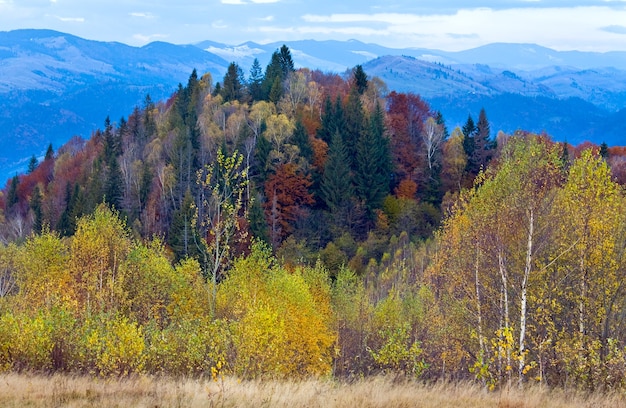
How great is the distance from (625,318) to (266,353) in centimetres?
1069

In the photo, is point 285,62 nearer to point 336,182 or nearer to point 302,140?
point 302,140

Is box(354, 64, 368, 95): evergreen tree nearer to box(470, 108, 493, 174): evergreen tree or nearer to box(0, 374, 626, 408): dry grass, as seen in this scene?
box(470, 108, 493, 174): evergreen tree

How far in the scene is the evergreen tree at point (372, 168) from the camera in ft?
263

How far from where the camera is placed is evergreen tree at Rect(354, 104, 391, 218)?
80.2 meters

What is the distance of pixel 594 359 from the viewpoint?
1608cm

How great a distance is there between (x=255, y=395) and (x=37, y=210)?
285ft

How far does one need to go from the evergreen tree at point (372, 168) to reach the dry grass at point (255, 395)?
6440 centimetres

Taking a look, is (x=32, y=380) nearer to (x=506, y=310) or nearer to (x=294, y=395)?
(x=294, y=395)

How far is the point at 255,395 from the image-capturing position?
1354 cm

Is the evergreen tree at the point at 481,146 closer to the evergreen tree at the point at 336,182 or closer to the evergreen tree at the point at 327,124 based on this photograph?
the evergreen tree at the point at 336,182

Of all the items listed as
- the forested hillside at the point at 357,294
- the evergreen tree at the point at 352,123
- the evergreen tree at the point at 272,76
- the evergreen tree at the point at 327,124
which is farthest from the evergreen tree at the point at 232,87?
the forested hillside at the point at 357,294

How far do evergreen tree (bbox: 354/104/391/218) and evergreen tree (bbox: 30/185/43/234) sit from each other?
4282cm

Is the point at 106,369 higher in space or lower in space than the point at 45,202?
higher

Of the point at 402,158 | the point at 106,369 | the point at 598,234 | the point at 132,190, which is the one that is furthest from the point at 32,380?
the point at 402,158
